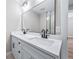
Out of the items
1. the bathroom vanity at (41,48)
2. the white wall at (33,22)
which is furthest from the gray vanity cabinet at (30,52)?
the white wall at (33,22)

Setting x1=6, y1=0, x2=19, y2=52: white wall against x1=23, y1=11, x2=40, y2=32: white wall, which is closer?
x1=23, y1=11, x2=40, y2=32: white wall

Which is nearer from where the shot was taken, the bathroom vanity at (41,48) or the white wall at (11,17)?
the bathroom vanity at (41,48)

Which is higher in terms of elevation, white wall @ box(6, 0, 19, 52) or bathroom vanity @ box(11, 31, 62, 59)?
white wall @ box(6, 0, 19, 52)

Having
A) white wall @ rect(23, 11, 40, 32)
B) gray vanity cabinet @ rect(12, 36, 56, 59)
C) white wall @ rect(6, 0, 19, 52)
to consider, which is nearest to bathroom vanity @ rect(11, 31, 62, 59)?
gray vanity cabinet @ rect(12, 36, 56, 59)

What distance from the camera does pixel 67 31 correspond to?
1180 millimetres

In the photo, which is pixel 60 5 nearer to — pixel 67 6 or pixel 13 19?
pixel 67 6

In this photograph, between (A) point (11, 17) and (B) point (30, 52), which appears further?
(A) point (11, 17)

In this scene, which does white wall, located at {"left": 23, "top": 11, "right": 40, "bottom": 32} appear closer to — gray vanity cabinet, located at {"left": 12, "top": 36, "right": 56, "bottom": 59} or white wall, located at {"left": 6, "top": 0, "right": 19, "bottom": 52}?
gray vanity cabinet, located at {"left": 12, "top": 36, "right": 56, "bottom": 59}

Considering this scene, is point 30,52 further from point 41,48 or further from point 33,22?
point 33,22

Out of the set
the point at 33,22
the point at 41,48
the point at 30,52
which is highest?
the point at 33,22

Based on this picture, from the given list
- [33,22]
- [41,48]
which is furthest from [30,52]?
[33,22]

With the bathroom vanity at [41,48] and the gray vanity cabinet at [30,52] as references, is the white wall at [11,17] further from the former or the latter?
the bathroom vanity at [41,48]

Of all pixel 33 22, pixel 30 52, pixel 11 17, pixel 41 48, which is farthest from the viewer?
pixel 11 17

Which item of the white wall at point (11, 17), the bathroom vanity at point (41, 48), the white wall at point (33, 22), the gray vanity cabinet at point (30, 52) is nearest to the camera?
the bathroom vanity at point (41, 48)
